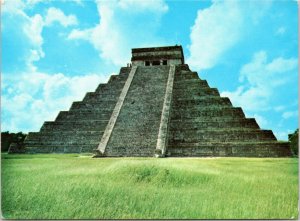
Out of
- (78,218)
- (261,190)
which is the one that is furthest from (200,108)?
(78,218)

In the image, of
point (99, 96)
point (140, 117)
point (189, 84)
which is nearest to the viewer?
point (140, 117)

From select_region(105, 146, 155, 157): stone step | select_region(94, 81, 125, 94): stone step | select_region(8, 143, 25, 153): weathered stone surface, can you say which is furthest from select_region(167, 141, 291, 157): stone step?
select_region(8, 143, 25, 153): weathered stone surface

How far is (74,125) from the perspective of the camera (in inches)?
835

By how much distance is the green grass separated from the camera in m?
6.74

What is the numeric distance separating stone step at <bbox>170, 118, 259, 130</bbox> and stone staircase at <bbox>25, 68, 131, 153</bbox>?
14.6ft

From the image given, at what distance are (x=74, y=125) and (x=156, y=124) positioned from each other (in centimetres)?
508

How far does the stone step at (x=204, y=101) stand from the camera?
67.9 feet

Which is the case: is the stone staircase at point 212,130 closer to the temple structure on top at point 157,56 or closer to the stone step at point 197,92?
the stone step at point 197,92

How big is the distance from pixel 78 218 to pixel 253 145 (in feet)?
39.6

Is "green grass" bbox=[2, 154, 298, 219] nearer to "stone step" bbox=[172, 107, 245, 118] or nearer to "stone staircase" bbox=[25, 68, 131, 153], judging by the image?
"stone staircase" bbox=[25, 68, 131, 153]

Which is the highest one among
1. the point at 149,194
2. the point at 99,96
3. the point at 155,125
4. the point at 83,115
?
the point at 99,96

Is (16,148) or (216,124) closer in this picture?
(216,124)

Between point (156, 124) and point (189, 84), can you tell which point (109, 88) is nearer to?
point (189, 84)

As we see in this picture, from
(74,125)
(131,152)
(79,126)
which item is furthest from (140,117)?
(74,125)
